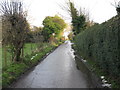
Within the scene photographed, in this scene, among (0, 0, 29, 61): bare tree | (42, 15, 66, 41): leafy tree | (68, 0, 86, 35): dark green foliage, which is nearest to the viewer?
(0, 0, 29, 61): bare tree

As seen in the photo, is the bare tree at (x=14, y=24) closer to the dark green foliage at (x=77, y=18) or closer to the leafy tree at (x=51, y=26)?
the dark green foliage at (x=77, y=18)

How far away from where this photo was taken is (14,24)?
9.40 m

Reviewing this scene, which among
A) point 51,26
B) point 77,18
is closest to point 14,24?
point 77,18

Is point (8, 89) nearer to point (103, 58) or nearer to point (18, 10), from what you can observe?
point (103, 58)

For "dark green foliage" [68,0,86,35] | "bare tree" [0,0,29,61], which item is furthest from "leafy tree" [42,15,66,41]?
"bare tree" [0,0,29,61]

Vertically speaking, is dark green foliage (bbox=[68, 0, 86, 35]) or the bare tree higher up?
dark green foliage (bbox=[68, 0, 86, 35])

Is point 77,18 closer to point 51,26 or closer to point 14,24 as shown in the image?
point 51,26

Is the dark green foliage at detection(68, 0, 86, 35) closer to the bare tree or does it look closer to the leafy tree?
the leafy tree

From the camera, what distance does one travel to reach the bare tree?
9000 millimetres

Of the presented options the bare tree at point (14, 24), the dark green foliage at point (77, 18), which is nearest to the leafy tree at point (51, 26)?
the dark green foliage at point (77, 18)

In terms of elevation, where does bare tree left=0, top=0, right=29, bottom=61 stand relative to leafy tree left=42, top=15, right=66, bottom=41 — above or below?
below

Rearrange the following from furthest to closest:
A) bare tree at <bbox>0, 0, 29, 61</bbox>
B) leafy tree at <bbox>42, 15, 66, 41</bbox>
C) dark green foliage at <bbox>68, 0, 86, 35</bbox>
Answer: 1. leafy tree at <bbox>42, 15, 66, 41</bbox>
2. dark green foliage at <bbox>68, 0, 86, 35</bbox>
3. bare tree at <bbox>0, 0, 29, 61</bbox>

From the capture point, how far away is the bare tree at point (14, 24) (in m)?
9.00

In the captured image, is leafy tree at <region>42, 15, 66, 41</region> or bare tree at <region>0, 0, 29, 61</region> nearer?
bare tree at <region>0, 0, 29, 61</region>
